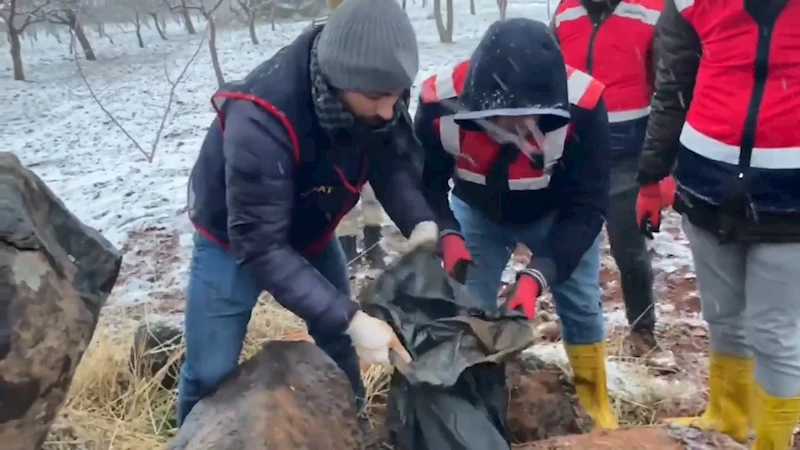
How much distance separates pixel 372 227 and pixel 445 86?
245 cm

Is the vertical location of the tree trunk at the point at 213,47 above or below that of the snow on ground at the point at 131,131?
above

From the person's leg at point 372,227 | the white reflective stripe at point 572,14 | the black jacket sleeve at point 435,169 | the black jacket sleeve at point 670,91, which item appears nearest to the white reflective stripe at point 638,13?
the white reflective stripe at point 572,14

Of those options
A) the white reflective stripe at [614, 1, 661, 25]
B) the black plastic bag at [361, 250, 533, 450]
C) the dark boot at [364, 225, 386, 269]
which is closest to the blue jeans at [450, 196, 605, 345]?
the black plastic bag at [361, 250, 533, 450]

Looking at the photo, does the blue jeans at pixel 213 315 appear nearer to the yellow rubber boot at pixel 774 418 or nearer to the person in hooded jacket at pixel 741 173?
the person in hooded jacket at pixel 741 173

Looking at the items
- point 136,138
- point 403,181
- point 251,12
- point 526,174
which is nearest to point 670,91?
point 526,174

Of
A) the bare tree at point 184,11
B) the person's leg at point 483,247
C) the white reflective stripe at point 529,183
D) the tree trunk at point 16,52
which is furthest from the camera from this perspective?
the tree trunk at point 16,52

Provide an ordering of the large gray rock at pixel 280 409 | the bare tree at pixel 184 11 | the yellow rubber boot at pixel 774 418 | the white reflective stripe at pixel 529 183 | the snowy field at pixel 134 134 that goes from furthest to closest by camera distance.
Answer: the bare tree at pixel 184 11 < the snowy field at pixel 134 134 < the white reflective stripe at pixel 529 183 < the yellow rubber boot at pixel 774 418 < the large gray rock at pixel 280 409

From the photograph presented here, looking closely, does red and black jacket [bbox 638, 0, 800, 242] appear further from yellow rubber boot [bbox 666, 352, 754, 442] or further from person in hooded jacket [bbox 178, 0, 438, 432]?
person in hooded jacket [bbox 178, 0, 438, 432]

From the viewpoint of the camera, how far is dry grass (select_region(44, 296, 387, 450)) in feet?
9.05

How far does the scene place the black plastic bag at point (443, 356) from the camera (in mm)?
1898

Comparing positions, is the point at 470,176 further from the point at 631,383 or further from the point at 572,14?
the point at 631,383

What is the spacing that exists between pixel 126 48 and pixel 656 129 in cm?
1894

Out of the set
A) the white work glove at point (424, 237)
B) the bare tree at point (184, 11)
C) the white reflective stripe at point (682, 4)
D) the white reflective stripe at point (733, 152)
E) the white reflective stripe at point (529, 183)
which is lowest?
the bare tree at point (184, 11)

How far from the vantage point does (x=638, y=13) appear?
301 cm
